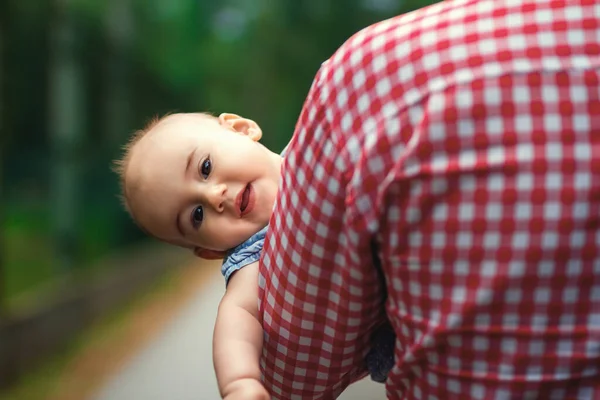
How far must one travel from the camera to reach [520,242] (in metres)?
0.54

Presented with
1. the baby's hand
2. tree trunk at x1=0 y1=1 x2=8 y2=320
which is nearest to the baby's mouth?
the baby's hand

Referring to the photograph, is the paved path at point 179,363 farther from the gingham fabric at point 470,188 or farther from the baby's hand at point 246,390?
the gingham fabric at point 470,188

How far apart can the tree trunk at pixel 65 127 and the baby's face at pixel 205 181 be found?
188 cm

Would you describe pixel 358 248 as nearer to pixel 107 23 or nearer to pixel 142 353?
pixel 142 353

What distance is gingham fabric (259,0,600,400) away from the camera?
52 cm

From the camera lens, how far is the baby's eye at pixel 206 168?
0.94 metres

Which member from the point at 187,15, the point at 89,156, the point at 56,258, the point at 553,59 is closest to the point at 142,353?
the point at 56,258

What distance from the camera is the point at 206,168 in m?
0.94

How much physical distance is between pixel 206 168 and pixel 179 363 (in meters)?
1.05

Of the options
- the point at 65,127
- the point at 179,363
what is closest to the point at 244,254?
the point at 179,363

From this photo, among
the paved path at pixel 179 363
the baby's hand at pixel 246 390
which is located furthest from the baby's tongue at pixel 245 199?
the paved path at pixel 179 363

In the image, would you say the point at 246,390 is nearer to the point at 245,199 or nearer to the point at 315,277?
the point at 315,277

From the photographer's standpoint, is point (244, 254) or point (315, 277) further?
point (244, 254)

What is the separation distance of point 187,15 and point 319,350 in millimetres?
2489
